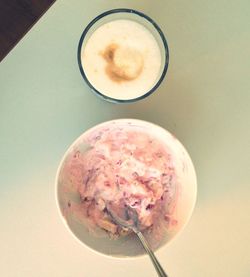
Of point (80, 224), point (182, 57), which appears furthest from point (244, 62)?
point (80, 224)

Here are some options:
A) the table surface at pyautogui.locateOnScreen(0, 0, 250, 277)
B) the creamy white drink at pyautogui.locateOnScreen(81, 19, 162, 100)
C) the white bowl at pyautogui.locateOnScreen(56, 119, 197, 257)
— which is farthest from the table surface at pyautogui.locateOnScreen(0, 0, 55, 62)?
the white bowl at pyautogui.locateOnScreen(56, 119, 197, 257)

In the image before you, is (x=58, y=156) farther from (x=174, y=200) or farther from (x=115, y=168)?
Answer: (x=174, y=200)

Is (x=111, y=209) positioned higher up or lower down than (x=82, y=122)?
lower down

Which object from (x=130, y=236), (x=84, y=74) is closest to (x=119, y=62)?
(x=84, y=74)

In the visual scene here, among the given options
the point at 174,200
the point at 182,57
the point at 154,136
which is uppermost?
the point at 182,57

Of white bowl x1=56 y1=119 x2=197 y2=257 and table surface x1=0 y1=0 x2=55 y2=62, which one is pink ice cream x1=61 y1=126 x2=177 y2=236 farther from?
table surface x1=0 y1=0 x2=55 y2=62

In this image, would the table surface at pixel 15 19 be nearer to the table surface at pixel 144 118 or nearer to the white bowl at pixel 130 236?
the table surface at pixel 144 118

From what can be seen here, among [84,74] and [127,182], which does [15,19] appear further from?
[127,182]
